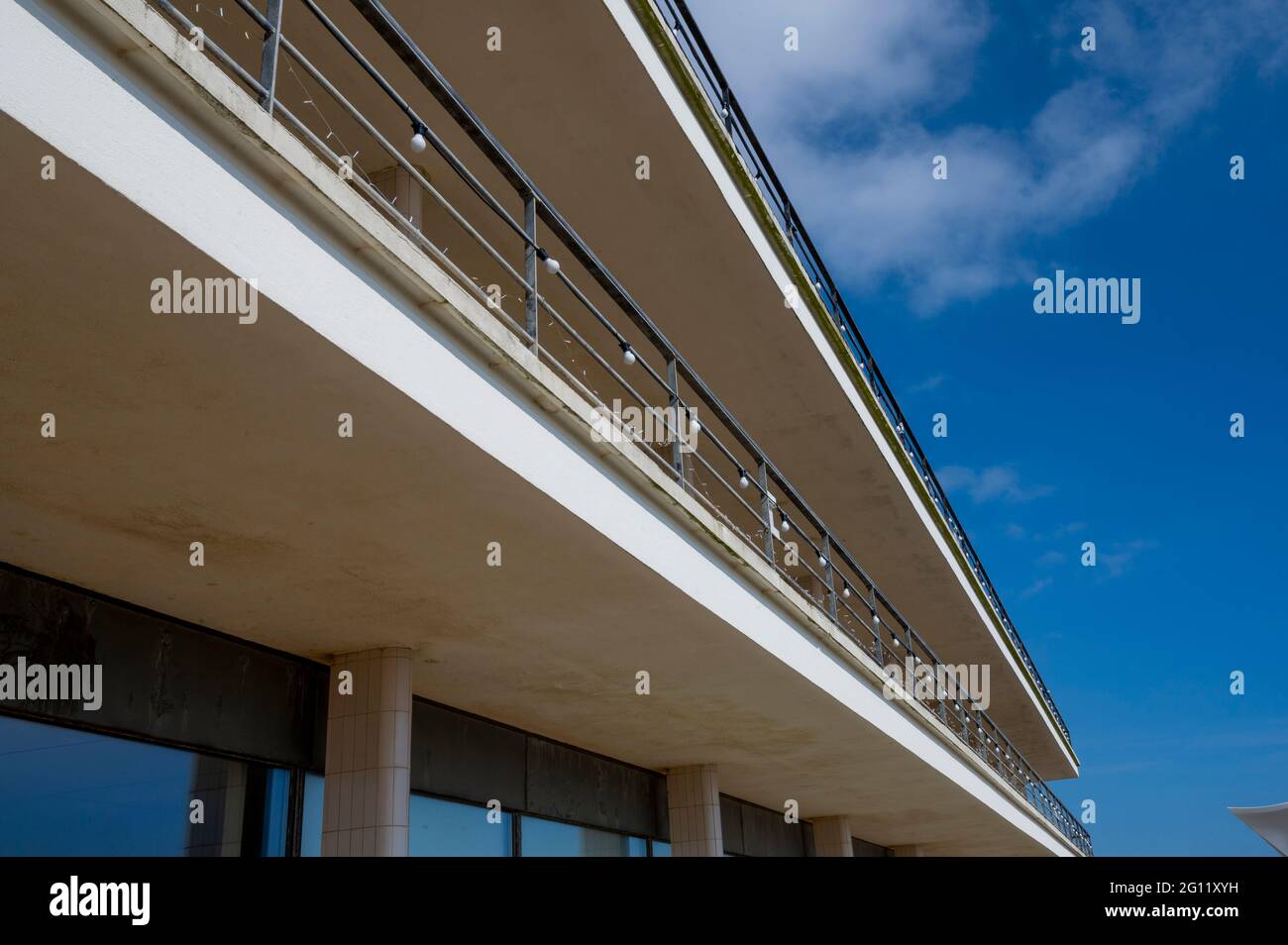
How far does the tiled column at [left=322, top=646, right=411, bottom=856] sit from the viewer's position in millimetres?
8297

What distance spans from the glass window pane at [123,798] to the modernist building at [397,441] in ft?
0.08

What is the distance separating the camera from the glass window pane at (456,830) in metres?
9.91

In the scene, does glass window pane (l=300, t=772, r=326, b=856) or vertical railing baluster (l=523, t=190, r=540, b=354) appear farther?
glass window pane (l=300, t=772, r=326, b=856)

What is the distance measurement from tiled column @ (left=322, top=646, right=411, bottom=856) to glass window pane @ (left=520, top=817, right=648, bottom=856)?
10.8ft

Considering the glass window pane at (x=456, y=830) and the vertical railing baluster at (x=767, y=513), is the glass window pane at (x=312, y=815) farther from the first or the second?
the vertical railing baluster at (x=767, y=513)

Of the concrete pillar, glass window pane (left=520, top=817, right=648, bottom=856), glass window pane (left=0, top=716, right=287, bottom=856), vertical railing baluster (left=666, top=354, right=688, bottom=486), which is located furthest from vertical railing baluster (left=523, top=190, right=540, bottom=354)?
the concrete pillar

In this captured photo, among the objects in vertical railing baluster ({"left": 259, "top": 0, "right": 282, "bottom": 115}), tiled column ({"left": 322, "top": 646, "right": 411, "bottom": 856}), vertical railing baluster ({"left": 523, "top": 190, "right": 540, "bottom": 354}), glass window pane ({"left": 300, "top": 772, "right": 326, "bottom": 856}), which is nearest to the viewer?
vertical railing baluster ({"left": 259, "top": 0, "right": 282, "bottom": 115})

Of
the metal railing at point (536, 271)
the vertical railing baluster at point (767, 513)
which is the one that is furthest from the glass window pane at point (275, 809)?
the vertical railing baluster at point (767, 513)

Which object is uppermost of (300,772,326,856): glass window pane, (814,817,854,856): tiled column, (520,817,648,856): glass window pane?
(300,772,326,856): glass window pane

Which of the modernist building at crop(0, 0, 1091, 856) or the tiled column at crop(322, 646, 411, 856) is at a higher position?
the modernist building at crop(0, 0, 1091, 856)

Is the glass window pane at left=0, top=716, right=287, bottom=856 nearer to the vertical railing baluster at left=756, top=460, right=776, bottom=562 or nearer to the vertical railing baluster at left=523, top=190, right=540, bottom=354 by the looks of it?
the vertical railing baluster at left=523, top=190, right=540, bottom=354

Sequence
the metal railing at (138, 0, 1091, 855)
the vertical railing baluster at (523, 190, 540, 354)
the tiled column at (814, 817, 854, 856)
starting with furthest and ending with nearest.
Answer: the tiled column at (814, 817, 854, 856), the vertical railing baluster at (523, 190, 540, 354), the metal railing at (138, 0, 1091, 855)
